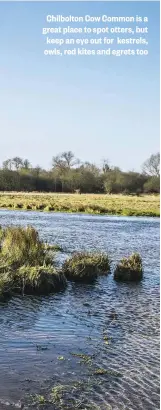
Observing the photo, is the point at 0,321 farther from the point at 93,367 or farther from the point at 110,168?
the point at 110,168

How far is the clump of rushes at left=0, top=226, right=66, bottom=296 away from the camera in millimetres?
14234

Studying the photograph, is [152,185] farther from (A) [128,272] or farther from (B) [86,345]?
(B) [86,345]

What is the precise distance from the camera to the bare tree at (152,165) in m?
98.6

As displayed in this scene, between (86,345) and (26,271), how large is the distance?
4.93 metres

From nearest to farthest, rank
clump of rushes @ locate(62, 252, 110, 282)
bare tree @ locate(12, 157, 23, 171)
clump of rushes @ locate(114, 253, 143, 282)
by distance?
clump of rushes @ locate(62, 252, 110, 282)
clump of rushes @ locate(114, 253, 143, 282)
bare tree @ locate(12, 157, 23, 171)

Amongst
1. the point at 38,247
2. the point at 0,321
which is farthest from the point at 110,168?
the point at 0,321

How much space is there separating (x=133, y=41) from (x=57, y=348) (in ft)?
20.0

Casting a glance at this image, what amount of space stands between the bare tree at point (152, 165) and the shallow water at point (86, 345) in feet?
272

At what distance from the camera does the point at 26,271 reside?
585 inches

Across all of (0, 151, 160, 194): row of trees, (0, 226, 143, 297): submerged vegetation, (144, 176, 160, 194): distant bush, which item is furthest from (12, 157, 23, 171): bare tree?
(0, 226, 143, 297): submerged vegetation

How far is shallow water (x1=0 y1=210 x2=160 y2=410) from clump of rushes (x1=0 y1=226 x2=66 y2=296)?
0.47 m

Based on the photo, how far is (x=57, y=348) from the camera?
1001cm

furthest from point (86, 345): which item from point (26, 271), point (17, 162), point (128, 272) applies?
point (17, 162)

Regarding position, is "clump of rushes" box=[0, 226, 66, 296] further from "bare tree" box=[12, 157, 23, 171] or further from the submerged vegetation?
"bare tree" box=[12, 157, 23, 171]
